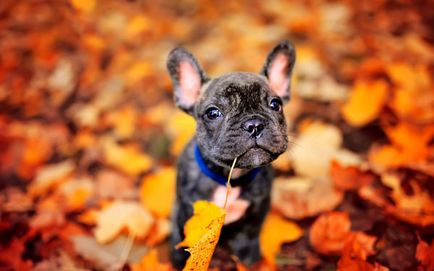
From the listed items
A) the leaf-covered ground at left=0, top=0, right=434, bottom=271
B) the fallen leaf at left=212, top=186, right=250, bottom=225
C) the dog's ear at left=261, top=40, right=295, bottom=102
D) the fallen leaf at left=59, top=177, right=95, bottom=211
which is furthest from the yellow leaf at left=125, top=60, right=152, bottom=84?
the fallen leaf at left=212, top=186, right=250, bottom=225

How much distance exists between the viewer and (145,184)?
4383 millimetres

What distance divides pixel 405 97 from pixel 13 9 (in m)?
6.02

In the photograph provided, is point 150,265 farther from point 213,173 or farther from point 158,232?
point 213,173

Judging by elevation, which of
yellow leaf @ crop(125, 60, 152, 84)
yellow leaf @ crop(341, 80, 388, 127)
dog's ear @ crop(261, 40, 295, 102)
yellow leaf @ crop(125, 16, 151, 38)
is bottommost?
dog's ear @ crop(261, 40, 295, 102)

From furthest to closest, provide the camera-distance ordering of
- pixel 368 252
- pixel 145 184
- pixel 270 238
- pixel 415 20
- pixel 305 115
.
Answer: pixel 415 20 → pixel 305 115 → pixel 145 184 → pixel 270 238 → pixel 368 252

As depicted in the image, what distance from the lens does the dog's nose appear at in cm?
282

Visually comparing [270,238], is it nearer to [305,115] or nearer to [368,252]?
[368,252]

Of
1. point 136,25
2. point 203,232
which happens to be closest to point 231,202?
point 203,232

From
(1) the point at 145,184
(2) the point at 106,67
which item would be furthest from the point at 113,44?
(1) the point at 145,184

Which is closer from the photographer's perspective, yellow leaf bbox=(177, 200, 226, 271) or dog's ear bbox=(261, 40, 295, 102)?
yellow leaf bbox=(177, 200, 226, 271)

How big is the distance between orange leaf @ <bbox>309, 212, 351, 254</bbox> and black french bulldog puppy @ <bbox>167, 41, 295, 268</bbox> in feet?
1.56

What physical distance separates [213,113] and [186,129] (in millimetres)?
1875

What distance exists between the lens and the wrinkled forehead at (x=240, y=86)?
308cm

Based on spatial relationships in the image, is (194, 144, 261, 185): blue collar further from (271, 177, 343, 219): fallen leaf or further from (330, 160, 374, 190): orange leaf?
(330, 160, 374, 190): orange leaf
